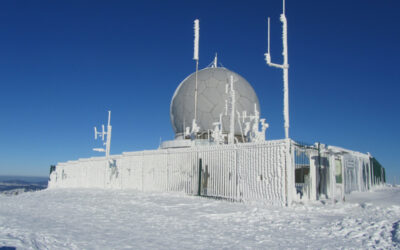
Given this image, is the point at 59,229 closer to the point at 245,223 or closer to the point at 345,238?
the point at 245,223

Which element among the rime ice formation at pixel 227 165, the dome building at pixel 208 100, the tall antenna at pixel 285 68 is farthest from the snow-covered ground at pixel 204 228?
the dome building at pixel 208 100

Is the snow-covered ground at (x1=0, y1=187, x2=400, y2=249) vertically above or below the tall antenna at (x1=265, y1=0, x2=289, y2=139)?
below

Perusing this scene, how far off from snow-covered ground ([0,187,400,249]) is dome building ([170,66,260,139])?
14669mm

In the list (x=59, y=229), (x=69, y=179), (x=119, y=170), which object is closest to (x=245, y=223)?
(x=59, y=229)

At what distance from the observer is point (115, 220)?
8852 millimetres

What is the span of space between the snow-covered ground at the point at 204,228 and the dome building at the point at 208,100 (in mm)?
14669

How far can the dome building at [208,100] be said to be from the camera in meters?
25.8

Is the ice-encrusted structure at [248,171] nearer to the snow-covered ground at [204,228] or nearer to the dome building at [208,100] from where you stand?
the snow-covered ground at [204,228]

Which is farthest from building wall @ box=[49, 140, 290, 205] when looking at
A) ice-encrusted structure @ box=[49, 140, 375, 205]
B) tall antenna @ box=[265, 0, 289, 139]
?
tall antenna @ box=[265, 0, 289, 139]

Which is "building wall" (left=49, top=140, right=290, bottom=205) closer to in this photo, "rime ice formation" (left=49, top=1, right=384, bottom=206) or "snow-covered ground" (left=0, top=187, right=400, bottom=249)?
"rime ice formation" (left=49, top=1, right=384, bottom=206)

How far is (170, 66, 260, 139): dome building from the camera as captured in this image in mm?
25766

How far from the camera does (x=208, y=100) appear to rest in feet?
86.2

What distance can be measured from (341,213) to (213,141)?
13.8 m

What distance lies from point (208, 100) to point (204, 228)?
18.9 metres
